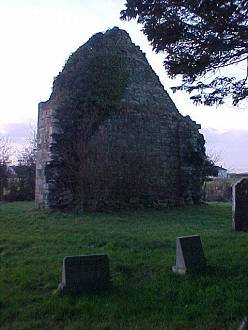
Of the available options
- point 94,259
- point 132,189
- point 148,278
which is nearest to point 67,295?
point 94,259

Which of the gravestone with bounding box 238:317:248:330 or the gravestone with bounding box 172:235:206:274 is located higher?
the gravestone with bounding box 172:235:206:274

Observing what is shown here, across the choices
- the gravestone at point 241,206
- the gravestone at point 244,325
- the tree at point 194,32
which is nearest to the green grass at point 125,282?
the gravestone at point 244,325

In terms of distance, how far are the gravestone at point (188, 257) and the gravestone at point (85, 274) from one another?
146 centimetres

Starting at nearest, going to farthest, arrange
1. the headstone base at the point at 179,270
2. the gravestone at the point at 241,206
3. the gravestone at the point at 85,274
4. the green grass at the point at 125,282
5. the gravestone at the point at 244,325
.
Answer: the gravestone at the point at 244,325 → the green grass at the point at 125,282 → the gravestone at the point at 85,274 → the headstone base at the point at 179,270 → the gravestone at the point at 241,206

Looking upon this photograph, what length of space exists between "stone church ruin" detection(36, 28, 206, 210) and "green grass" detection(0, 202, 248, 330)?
4533 mm

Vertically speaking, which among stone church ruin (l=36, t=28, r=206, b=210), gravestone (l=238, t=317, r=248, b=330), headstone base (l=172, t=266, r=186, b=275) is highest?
stone church ruin (l=36, t=28, r=206, b=210)

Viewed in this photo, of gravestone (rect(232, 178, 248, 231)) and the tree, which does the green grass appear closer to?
gravestone (rect(232, 178, 248, 231))

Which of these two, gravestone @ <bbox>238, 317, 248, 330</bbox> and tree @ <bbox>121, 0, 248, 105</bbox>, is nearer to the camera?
gravestone @ <bbox>238, 317, 248, 330</bbox>

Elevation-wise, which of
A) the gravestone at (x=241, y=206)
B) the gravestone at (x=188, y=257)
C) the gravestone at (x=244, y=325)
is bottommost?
the gravestone at (x=244, y=325)

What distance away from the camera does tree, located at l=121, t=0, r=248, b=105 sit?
23.7 feet

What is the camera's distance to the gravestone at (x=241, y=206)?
12.3 metres

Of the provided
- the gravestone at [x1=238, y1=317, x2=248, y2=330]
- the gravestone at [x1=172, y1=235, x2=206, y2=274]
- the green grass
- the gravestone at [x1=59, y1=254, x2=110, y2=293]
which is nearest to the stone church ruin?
the green grass

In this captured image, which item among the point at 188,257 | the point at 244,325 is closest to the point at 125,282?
the point at 188,257

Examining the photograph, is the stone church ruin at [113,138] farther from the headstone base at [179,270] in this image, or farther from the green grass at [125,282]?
the headstone base at [179,270]
